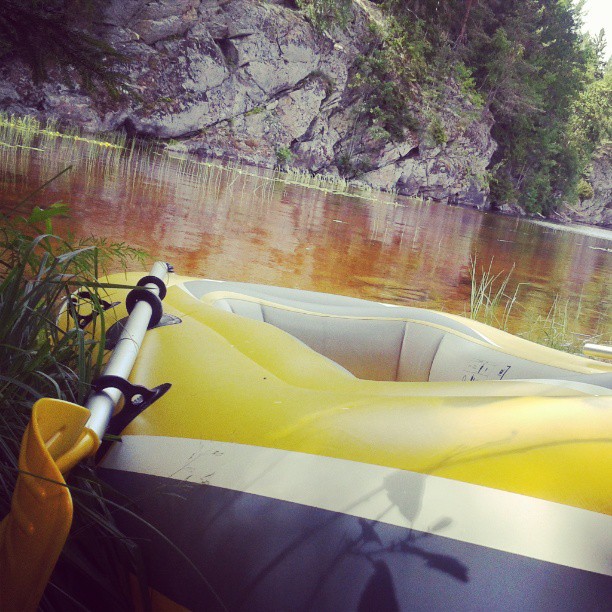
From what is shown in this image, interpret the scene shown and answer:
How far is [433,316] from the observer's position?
1993 millimetres

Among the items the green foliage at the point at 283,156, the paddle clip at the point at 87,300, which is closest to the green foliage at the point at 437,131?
the green foliage at the point at 283,156

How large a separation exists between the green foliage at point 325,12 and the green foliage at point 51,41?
716 inches

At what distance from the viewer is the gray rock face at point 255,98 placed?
15.5m

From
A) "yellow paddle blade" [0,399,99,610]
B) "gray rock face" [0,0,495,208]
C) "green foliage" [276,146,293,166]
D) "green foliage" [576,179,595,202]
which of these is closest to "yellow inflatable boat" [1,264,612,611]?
"yellow paddle blade" [0,399,99,610]

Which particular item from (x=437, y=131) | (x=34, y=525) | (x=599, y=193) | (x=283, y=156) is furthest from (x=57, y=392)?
(x=599, y=193)

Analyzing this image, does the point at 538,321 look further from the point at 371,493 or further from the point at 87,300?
the point at 371,493

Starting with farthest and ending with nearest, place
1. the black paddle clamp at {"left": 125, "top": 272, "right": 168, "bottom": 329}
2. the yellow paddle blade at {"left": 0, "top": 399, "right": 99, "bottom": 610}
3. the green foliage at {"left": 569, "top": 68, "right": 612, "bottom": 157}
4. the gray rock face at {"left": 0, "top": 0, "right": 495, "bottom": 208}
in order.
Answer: the green foliage at {"left": 569, "top": 68, "right": 612, "bottom": 157}, the gray rock face at {"left": 0, "top": 0, "right": 495, "bottom": 208}, the black paddle clamp at {"left": 125, "top": 272, "right": 168, "bottom": 329}, the yellow paddle blade at {"left": 0, "top": 399, "right": 99, "bottom": 610}

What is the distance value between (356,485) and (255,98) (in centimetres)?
1837

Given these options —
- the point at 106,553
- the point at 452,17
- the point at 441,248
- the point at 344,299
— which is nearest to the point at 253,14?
the point at 452,17

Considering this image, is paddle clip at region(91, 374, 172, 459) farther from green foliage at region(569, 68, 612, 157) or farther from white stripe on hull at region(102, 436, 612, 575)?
green foliage at region(569, 68, 612, 157)

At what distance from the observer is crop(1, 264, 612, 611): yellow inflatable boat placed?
72cm

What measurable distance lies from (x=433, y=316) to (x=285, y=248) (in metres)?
3.95

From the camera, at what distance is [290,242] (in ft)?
20.4

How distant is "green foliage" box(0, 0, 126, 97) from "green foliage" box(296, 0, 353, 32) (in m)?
18.2
